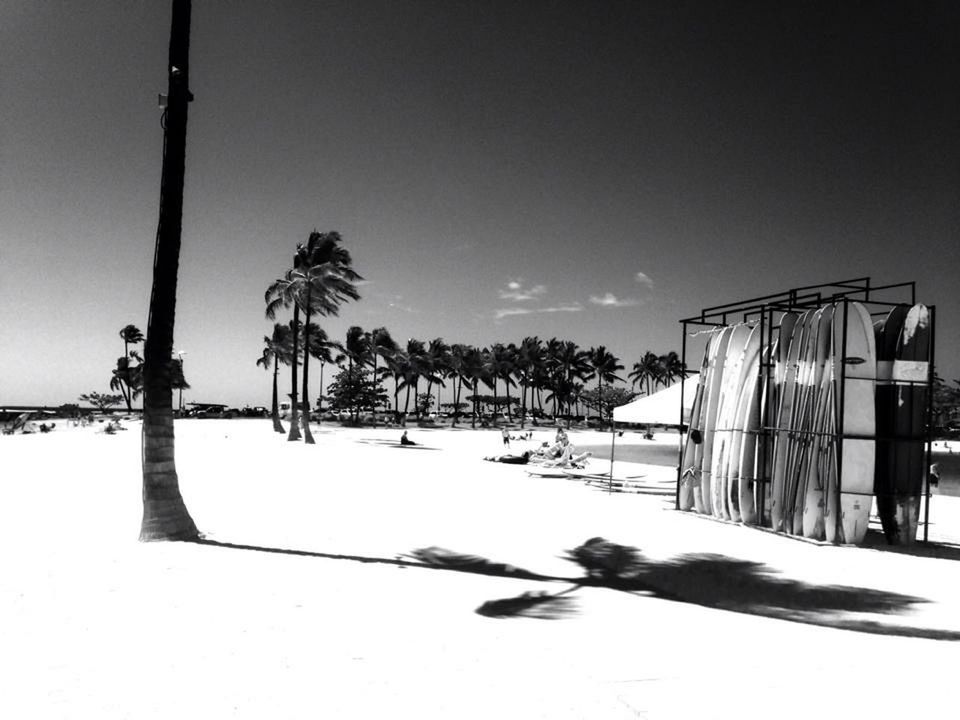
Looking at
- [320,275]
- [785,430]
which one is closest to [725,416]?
[785,430]

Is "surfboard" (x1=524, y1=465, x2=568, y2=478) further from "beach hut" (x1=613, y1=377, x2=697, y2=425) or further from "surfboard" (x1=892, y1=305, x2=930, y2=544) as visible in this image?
"surfboard" (x1=892, y1=305, x2=930, y2=544)

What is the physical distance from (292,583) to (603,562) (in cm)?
354

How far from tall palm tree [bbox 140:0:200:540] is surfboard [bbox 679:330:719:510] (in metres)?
8.44

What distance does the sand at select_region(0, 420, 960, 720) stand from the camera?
12.8 ft

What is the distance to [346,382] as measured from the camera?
66.1m

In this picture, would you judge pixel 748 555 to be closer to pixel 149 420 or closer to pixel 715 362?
pixel 715 362

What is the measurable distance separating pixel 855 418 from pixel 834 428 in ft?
1.04

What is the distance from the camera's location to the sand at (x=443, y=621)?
3916 mm

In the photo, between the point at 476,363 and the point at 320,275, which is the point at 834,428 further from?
the point at 476,363

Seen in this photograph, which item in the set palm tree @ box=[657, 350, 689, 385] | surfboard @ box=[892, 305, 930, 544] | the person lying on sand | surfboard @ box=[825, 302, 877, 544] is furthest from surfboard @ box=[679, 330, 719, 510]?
palm tree @ box=[657, 350, 689, 385]

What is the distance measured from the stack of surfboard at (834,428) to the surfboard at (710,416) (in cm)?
83

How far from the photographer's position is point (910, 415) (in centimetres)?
954

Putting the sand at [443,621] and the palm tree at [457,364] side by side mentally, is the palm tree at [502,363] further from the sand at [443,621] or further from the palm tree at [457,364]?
the sand at [443,621]

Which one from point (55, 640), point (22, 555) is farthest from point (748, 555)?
point (22, 555)
